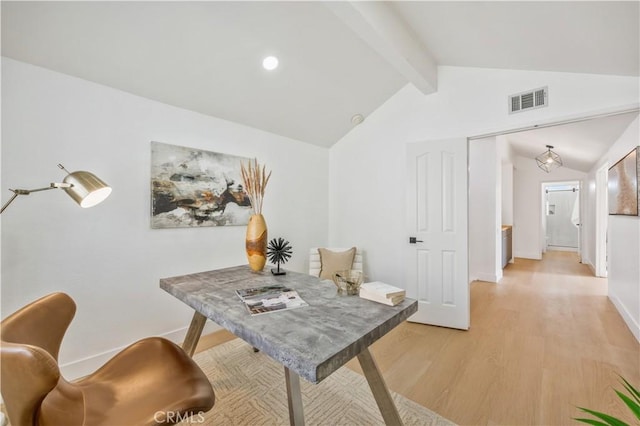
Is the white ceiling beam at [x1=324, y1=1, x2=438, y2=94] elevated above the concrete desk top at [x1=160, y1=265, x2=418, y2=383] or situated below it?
above

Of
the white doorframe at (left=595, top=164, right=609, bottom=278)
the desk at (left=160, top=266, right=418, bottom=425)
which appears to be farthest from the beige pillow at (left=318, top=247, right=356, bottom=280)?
the white doorframe at (left=595, top=164, right=609, bottom=278)

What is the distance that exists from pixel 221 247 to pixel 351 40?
2338 mm

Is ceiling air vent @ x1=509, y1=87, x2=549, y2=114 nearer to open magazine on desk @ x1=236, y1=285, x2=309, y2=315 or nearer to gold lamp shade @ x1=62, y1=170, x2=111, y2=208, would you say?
open magazine on desk @ x1=236, y1=285, x2=309, y2=315

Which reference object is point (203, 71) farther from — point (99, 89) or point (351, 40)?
point (351, 40)

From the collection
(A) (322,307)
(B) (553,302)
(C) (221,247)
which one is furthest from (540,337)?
(C) (221,247)

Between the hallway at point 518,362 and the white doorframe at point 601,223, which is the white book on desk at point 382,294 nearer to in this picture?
the hallway at point 518,362

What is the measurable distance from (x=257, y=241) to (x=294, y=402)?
1072 millimetres

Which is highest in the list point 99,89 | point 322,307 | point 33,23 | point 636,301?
point 33,23

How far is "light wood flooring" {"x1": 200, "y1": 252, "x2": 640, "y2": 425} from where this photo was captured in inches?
68.5

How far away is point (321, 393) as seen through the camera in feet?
6.17

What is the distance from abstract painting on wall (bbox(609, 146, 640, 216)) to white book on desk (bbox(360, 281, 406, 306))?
2.70m

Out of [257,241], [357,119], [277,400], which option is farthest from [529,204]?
[277,400]

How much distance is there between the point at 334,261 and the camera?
3.42 metres

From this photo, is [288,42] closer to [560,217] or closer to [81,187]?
[81,187]
